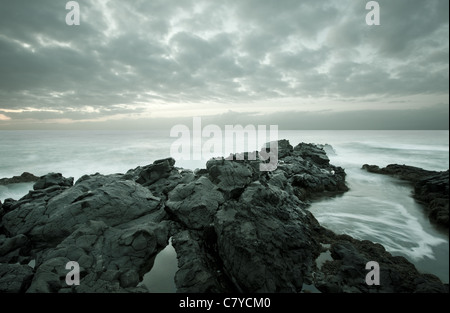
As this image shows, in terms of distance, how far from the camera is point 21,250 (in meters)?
9.01

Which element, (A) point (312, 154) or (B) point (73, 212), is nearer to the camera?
(B) point (73, 212)

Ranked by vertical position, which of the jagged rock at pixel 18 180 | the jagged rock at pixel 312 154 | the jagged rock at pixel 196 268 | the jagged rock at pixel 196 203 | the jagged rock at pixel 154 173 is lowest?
the jagged rock at pixel 196 268

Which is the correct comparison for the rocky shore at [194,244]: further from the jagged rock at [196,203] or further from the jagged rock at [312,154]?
the jagged rock at [312,154]

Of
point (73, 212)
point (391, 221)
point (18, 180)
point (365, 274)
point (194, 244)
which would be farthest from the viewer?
point (18, 180)

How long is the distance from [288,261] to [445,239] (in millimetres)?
4517

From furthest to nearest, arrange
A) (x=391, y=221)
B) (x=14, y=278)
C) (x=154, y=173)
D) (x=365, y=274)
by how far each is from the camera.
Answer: (x=154, y=173), (x=391, y=221), (x=365, y=274), (x=14, y=278)

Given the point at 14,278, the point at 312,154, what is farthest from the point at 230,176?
the point at 312,154

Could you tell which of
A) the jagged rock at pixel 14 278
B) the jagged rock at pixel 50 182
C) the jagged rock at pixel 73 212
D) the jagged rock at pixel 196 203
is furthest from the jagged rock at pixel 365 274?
the jagged rock at pixel 50 182

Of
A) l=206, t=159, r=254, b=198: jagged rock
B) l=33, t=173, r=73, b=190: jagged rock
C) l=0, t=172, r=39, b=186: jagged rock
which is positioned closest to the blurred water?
l=206, t=159, r=254, b=198: jagged rock

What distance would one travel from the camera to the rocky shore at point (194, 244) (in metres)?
6.95

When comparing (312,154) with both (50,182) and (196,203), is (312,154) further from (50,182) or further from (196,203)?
(50,182)

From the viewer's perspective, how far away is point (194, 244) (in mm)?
8875
